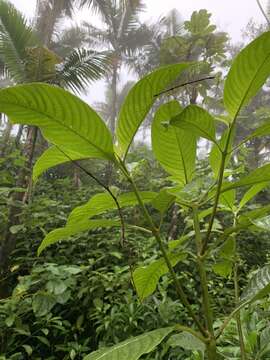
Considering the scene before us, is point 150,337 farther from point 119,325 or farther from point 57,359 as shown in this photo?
point 57,359

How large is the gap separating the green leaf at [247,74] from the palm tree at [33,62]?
112 inches

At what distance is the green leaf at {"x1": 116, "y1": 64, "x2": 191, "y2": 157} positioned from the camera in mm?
516

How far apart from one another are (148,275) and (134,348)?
0.97 feet

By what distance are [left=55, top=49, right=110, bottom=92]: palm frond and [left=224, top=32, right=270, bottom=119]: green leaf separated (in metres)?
3.68

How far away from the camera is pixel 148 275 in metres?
0.77

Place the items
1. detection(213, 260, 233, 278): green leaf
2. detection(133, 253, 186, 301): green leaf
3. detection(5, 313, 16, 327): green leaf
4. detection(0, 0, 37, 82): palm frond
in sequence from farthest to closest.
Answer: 1. detection(0, 0, 37, 82): palm frond
2. detection(5, 313, 16, 327): green leaf
3. detection(213, 260, 233, 278): green leaf
4. detection(133, 253, 186, 301): green leaf

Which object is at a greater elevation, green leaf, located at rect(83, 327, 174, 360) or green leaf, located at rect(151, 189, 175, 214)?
green leaf, located at rect(151, 189, 175, 214)

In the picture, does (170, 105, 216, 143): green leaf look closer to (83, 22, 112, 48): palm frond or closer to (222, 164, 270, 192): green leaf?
(222, 164, 270, 192): green leaf

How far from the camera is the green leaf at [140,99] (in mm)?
516

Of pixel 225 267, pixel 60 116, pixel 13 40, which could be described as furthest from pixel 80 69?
pixel 60 116

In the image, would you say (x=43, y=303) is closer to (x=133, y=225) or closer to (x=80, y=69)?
(x=133, y=225)

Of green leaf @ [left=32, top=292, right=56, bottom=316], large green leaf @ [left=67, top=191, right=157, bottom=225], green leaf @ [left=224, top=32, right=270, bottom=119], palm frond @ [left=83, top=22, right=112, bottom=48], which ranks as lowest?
green leaf @ [left=32, top=292, right=56, bottom=316]

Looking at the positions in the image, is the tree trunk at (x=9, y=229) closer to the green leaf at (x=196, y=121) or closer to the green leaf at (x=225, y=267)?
the green leaf at (x=225, y=267)

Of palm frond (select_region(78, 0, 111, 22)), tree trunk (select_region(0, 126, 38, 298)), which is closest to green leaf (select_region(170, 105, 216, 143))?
tree trunk (select_region(0, 126, 38, 298))
